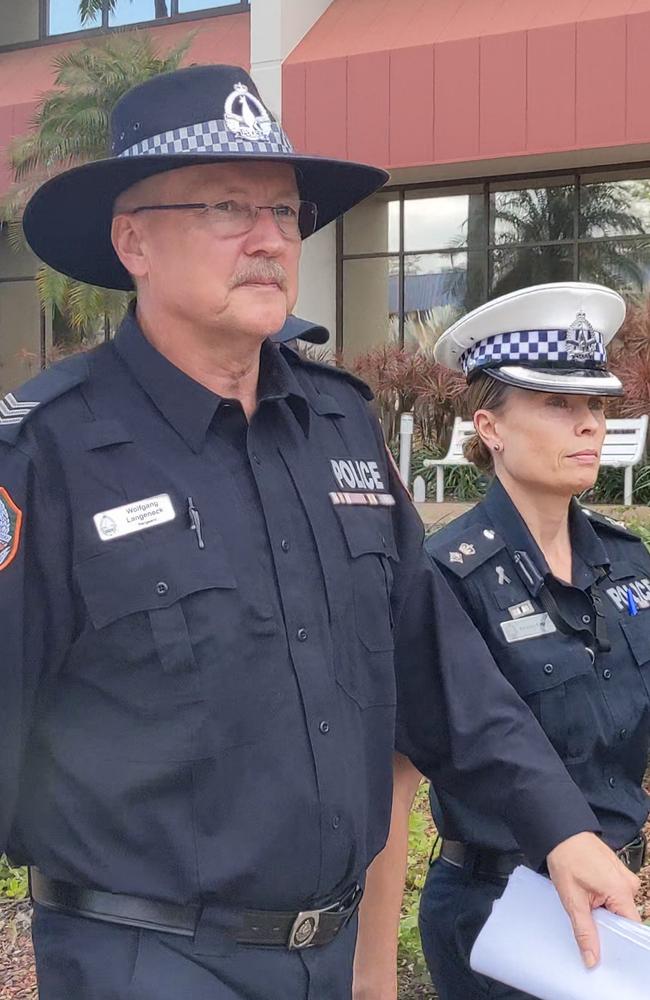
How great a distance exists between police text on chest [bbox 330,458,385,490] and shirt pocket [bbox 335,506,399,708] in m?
0.05

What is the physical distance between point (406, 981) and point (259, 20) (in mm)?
14520

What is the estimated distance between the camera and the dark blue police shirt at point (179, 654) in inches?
67.3

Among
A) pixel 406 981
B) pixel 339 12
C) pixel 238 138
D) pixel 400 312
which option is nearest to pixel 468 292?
pixel 400 312

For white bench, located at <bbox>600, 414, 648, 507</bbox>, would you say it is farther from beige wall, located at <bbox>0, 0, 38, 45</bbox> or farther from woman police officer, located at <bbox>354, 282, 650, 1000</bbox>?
beige wall, located at <bbox>0, 0, 38, 45</bbox>

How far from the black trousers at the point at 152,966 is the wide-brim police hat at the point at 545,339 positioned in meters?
1.27

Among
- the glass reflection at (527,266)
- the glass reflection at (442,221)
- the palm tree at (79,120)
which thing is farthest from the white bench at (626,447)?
the palm tree at (79,120)

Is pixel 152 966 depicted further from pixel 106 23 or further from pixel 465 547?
pixel 106 23

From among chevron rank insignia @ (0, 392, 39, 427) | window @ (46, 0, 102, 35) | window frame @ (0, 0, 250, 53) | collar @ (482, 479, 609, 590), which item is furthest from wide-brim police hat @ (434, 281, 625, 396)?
window @ (46, 0, 102, 35)

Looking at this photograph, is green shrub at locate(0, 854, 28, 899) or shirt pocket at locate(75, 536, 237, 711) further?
green shrub at locate(0, 854, 28, 899)

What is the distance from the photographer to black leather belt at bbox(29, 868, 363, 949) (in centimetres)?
173

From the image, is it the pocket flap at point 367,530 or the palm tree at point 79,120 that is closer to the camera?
the pocket flap at point 367,530

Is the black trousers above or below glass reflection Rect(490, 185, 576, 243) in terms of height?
below

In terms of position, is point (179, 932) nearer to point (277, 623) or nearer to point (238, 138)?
point (277, 623)

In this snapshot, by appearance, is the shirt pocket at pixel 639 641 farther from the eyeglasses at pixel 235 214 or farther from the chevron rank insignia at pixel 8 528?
the chevron rank insignia at pixel 8 528
